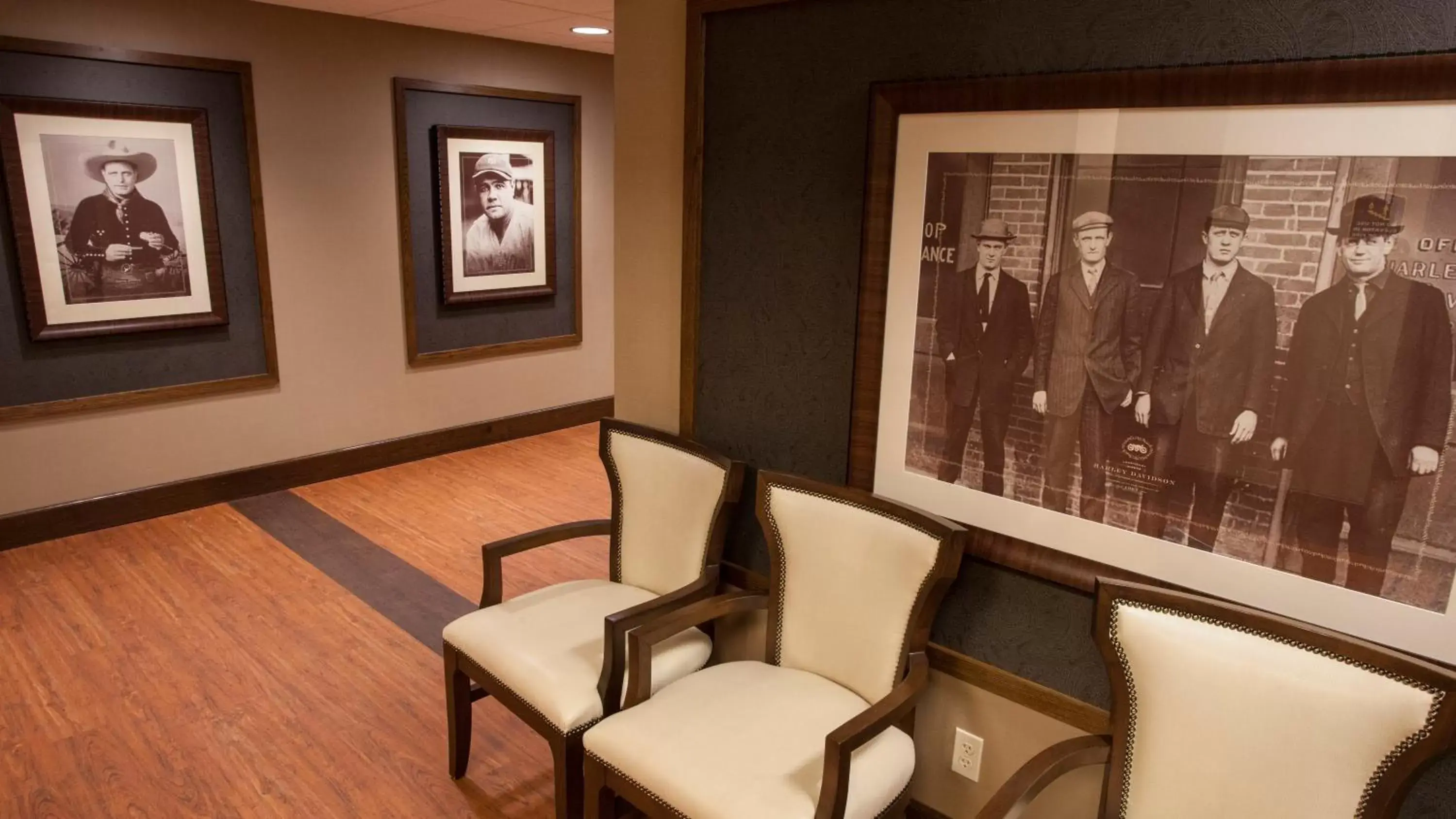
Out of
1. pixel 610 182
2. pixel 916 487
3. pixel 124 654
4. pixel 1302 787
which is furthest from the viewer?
pixel 610 182

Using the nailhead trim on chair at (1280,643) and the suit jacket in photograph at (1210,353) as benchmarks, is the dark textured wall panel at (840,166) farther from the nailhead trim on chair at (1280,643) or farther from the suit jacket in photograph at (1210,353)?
the suit jacket in photograph at (1210,353)

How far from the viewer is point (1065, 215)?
5.18 feet

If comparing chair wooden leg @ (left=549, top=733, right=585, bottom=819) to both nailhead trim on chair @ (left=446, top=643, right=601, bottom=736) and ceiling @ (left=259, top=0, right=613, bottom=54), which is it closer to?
nailhead trim on chair @ (left=446, top=643, right=601, bottom=736)

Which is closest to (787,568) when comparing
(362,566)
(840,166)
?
(840,166)

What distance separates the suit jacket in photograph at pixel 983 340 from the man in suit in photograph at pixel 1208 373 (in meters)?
0.23

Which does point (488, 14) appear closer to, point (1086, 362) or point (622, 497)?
point (622, 497)

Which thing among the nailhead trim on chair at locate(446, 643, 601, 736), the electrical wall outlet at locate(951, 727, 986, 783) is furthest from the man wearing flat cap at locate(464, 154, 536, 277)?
the electrical wall outlet at locate(951, 727, 986, 783)

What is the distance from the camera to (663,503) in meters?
2.28

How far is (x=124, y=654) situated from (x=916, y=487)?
2531mm

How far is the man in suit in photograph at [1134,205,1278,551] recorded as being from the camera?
1414 millimetres

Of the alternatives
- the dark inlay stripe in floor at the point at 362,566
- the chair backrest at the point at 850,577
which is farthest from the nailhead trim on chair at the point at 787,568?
the dark inlay stripe in floor at the point at 362,566

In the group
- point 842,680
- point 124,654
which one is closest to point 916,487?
point 842,680

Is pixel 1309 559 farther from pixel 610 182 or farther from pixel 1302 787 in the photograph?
pixel 610 182

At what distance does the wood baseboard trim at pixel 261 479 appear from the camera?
11.7ft
